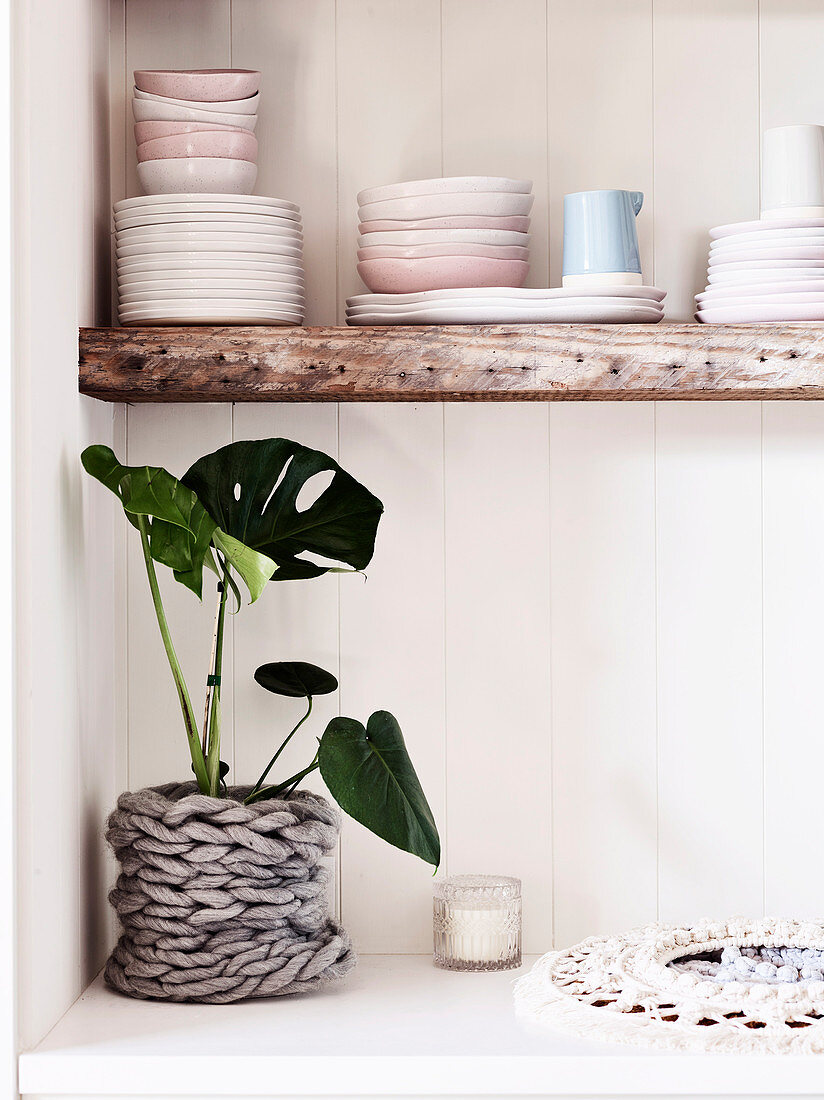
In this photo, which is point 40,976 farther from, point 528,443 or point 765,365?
point 765,365

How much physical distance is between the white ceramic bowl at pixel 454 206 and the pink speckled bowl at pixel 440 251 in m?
0.03

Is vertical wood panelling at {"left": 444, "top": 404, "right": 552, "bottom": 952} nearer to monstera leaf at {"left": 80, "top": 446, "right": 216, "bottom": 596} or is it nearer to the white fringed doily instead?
the white fringed doily

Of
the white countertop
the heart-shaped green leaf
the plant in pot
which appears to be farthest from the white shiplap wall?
the white countertop

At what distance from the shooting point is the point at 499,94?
1468 millimetres

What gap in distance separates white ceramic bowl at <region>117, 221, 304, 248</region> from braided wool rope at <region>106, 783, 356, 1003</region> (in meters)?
0.60

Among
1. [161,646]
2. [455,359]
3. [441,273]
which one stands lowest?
[161,646]

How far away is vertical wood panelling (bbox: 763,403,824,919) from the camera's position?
1461 mm

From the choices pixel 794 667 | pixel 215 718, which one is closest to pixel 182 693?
pixel 215 718

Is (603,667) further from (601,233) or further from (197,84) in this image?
(197,84)

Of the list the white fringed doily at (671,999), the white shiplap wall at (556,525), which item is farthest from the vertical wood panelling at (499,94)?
the white fringed doily at (671,999)

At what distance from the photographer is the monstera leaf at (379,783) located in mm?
1135

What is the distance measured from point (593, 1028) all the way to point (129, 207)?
97cm

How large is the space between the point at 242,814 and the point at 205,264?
0.58 m

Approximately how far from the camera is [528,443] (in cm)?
147
